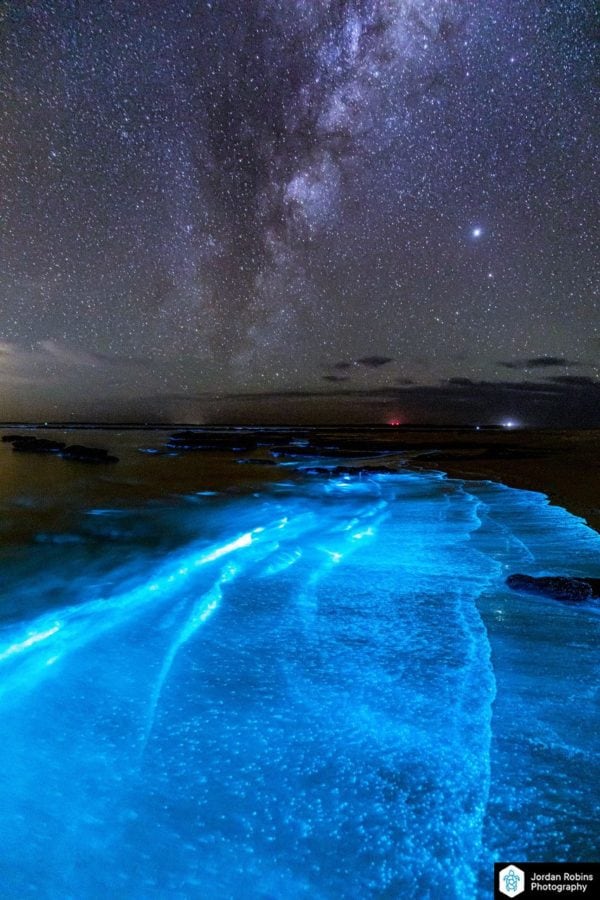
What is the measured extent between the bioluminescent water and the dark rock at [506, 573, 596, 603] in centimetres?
23

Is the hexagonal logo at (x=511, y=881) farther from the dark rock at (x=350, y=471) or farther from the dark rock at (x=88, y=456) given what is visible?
the dark rock at (x=88, y=456)

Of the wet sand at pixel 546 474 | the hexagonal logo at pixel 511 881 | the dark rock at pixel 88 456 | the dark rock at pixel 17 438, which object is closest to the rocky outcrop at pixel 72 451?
the dark rock at pixel 88 456

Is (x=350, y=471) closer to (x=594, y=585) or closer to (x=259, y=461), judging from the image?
(x=259, y=461)

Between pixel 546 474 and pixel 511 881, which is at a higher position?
pixel 511 881

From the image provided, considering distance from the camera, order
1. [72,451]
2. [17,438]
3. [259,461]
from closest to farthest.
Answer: [259,461]
[72,451]
[17,438]

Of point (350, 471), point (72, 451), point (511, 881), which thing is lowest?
point (350, 471)

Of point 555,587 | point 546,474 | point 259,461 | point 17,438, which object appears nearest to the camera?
point 555,587

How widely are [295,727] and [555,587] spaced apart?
4986 millimetres

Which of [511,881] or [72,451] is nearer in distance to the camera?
[511,881]

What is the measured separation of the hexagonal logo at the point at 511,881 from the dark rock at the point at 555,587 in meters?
5.04

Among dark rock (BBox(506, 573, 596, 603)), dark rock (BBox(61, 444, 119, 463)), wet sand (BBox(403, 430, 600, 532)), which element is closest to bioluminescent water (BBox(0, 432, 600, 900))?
dark rock (BBox(506, 573, 596, 603))

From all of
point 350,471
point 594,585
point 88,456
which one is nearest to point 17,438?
point 88,456

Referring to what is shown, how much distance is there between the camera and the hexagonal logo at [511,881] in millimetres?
2773

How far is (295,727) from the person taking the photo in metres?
4.48
